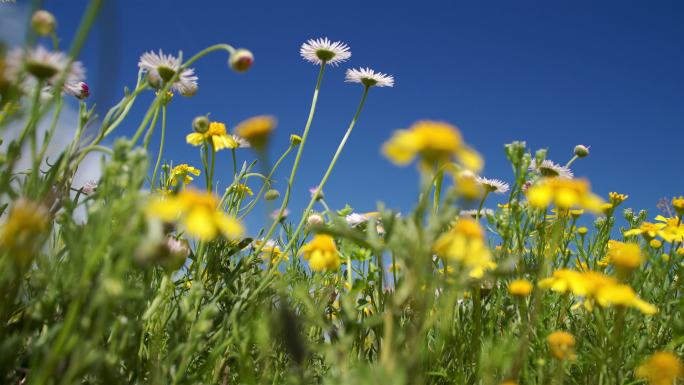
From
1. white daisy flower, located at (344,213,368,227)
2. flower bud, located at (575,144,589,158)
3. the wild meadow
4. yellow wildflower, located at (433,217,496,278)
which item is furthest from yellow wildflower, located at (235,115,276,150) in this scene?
flower bud, located at (575,144,589,158)

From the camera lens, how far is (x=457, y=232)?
41.4 inches

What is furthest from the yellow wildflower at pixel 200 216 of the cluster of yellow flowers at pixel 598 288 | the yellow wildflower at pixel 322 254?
the cluster of yellow flowers at pixel 598 288

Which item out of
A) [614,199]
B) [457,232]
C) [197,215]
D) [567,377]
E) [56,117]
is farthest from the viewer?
[614,199]

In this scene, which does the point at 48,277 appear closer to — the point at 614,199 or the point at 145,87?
the point at 145,87

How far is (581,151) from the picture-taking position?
3.00m

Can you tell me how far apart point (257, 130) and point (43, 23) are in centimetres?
57

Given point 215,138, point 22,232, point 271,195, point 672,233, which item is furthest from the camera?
point 271,195

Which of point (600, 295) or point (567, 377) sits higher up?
point (600, 295)

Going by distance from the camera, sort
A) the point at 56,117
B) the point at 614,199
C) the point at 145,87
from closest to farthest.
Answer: the point at 56,117 < the point at 145,87 < the point at 614,199

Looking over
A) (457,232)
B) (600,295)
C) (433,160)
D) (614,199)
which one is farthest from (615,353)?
(614,199)

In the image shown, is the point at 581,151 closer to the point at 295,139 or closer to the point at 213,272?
the point at 295,139

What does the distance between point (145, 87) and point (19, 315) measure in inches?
26.6

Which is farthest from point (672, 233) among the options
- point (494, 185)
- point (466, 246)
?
point (466, 246)

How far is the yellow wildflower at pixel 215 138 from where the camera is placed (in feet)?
6.31
